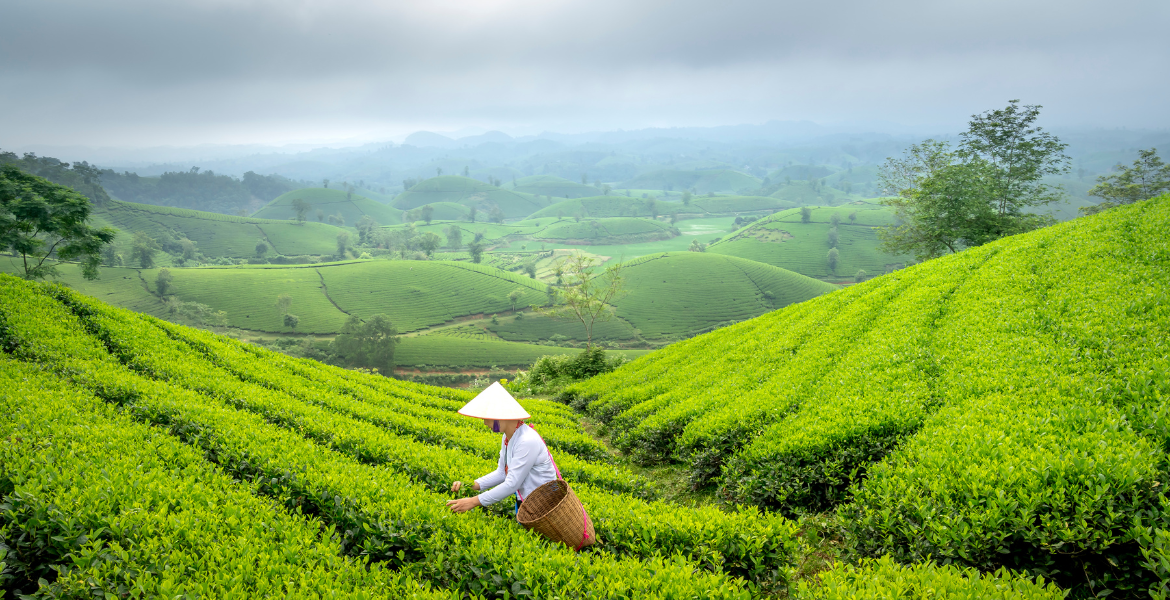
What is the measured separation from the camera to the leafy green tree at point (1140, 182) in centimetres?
5631

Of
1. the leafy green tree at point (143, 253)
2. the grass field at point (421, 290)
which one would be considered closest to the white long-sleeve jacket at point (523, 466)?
the grass field at point (421, 290)

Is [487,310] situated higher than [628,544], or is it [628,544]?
[628,544]

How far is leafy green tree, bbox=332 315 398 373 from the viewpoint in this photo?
75562 millimetres

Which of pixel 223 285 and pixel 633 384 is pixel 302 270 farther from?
pixel 633 384

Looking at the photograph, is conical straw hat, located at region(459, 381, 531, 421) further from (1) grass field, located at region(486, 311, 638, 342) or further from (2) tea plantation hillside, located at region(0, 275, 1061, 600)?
(1) grass field, located at region(486, 311, 638, 342)

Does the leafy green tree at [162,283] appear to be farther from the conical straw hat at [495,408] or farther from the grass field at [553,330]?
the conical straw hat at [495,408]

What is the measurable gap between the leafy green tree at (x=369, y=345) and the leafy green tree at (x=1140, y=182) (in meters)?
89.6

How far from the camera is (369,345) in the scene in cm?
7588

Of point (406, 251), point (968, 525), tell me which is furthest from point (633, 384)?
point (406, 251)

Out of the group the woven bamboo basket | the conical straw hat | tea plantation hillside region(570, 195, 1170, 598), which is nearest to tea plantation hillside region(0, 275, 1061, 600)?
the woven bamboo basket

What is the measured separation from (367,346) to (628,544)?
76.8 metres

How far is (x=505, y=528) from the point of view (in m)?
6.31

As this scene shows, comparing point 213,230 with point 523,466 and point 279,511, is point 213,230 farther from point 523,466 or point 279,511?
point 523,466

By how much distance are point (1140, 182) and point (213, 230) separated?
752 ft
